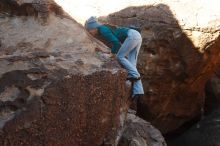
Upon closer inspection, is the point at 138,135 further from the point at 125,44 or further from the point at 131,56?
the point at 125,44

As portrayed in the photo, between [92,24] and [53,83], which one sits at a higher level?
[92,24]

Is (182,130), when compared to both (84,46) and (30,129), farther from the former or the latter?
(30,129)

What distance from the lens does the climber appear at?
6.04 meters

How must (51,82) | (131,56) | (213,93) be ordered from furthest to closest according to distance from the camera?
(213,93) < (131,56) < (51,82)

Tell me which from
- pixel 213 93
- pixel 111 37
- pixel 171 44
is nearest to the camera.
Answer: pixel 111 37

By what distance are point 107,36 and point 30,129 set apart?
2.10 metres

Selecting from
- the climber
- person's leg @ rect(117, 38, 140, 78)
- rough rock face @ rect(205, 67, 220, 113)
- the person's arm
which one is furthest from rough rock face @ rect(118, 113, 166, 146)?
rough rock face @ rect(205, 67, 220, 113)

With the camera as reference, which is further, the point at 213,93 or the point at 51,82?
the point at 213,93

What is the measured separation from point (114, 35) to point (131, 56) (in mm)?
384

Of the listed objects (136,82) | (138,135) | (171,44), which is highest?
(136,82)

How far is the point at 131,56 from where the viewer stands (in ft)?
20.7

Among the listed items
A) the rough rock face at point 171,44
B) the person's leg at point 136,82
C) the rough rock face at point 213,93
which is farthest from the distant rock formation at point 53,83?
the rough rock face at point 213,93

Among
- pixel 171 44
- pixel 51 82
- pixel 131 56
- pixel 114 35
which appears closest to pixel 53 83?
pixel 51 82

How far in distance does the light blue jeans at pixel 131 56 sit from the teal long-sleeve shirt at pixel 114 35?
0.09 m
